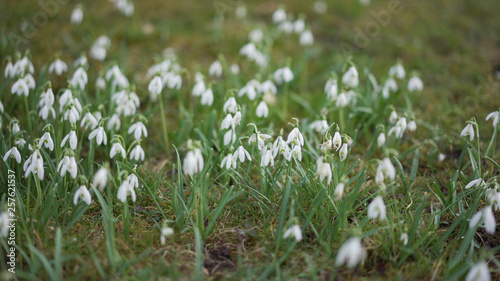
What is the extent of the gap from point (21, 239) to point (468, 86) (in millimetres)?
4320

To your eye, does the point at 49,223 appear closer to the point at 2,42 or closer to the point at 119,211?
the point at 119,211

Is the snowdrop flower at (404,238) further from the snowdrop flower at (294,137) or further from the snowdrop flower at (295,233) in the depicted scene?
the snowdrop flower at (294,137)

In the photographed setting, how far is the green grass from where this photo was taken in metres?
2.23

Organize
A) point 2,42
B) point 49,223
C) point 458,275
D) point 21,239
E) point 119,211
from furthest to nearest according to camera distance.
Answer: point 2,42, point 119,211, point 49,223, point 21,239, point 458,275

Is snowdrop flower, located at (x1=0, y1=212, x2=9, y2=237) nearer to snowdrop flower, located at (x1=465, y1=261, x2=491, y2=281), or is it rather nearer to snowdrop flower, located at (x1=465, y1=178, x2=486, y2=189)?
snowdrop flower, located at (x1=465, y1=261, x2=491, y2=281)

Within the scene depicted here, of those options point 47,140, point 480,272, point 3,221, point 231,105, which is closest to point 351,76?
point 231,105

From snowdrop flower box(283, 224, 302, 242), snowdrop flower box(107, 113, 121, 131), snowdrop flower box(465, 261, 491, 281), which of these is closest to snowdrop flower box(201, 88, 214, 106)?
snowdrop flower box(107, 113, 121, 131)

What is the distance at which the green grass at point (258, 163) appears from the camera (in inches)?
87.9

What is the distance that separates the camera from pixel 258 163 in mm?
2670

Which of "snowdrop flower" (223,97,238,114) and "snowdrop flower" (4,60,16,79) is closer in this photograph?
"snowdrop flower" (223,97,238,114)

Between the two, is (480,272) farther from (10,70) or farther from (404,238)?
(10,70)

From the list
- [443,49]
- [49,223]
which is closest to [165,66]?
[49,223]

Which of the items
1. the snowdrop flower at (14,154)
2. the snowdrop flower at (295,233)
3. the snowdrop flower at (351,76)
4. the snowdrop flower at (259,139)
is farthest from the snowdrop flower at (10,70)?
the snowdrop flower at (351,76)

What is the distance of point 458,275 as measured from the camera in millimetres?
2043
